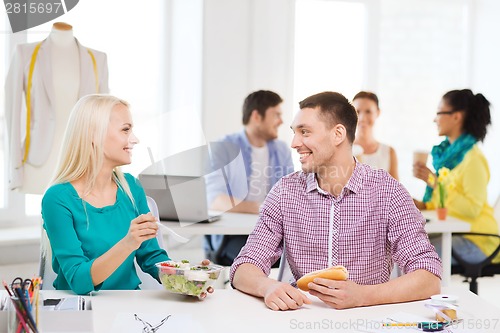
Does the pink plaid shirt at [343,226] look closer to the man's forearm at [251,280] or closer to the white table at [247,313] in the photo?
the man's forearm at [251,280]

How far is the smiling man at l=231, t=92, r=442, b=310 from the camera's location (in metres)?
2.48

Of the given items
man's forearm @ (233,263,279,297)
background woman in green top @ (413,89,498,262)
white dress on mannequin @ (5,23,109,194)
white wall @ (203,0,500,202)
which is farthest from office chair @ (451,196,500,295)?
white dress on mannequin @ (5,23,109,194)

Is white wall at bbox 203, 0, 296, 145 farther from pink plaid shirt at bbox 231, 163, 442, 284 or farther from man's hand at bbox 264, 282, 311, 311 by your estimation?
man's hand at bbox 264, 282, 311, 311

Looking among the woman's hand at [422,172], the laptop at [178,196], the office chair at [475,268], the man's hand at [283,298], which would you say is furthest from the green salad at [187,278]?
the woman's hand at [422,172]

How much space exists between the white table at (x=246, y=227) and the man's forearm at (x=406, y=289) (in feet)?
5.46

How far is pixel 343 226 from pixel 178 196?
142cm

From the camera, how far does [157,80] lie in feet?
17.4

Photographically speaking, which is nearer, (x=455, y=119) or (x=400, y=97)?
(x=455, y=119)

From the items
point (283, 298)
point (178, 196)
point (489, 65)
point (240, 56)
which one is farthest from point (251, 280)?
point (489, 65)

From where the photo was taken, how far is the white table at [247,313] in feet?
6.51

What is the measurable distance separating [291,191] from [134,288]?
2.00 ft

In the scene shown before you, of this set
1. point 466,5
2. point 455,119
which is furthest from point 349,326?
point 466,5

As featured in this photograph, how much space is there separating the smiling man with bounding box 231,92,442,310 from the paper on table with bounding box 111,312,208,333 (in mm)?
392

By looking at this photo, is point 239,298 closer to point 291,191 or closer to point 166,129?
point 291,191
